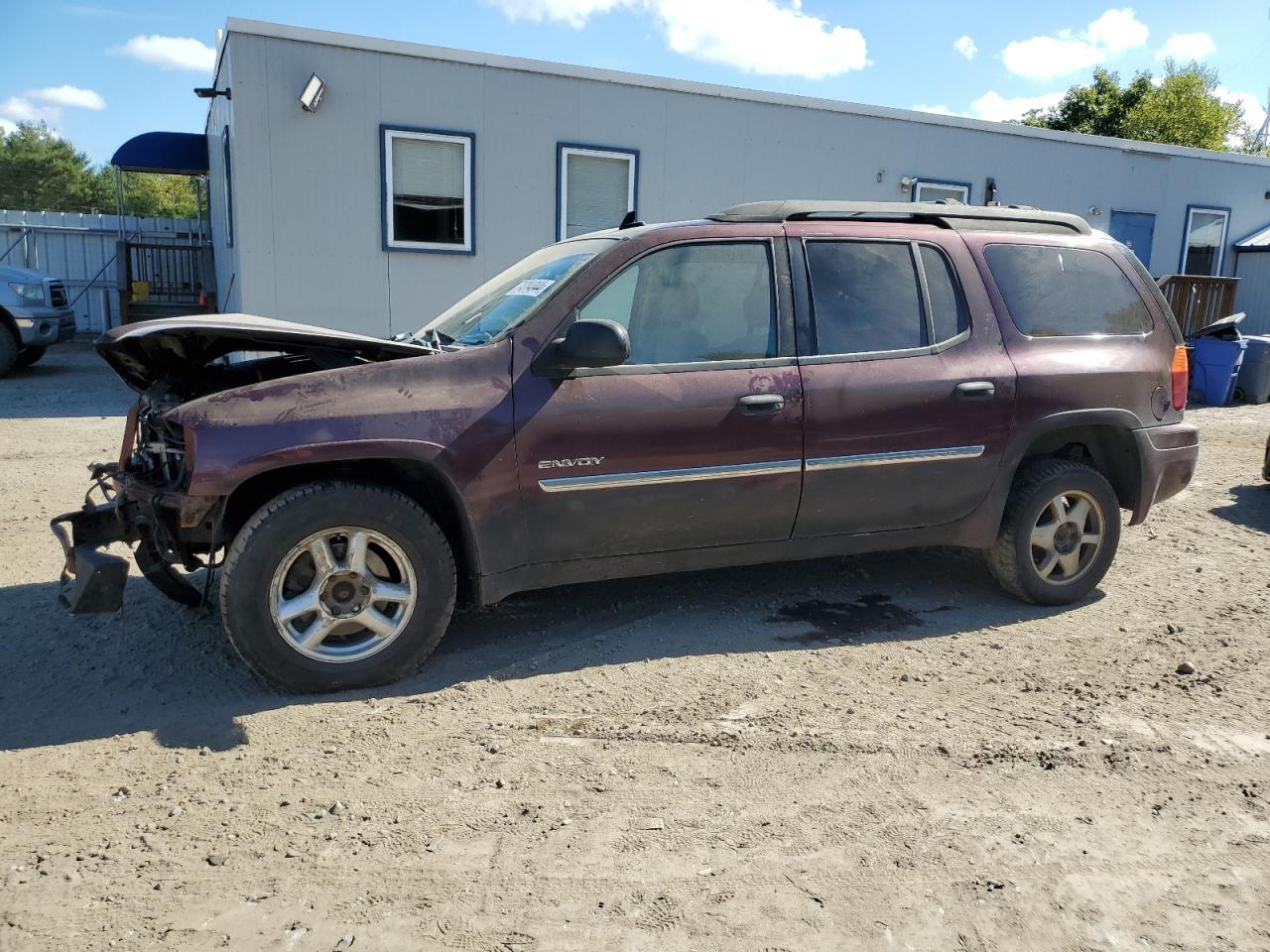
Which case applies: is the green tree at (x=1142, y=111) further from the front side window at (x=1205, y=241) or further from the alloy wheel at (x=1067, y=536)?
the alloy wheel at (x=1067, y=536)

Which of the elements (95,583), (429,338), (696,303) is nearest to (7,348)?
(429,338)

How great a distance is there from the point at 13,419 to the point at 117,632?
22.2ft

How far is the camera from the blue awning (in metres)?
15.5

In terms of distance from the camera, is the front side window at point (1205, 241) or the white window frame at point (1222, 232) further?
the front side window at point (1205, 241)

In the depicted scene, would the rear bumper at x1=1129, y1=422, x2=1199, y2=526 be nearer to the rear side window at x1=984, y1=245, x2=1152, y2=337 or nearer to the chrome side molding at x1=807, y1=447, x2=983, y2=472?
the rear side window at x1=984, y1=245, x2=1152, y2=337

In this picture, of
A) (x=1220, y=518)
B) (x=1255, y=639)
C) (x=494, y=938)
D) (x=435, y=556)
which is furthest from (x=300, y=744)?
(x=1220, y=518)

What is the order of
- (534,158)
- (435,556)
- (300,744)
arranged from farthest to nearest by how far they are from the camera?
(534,158)
(435,556)
(300,744)

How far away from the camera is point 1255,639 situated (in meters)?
4.43

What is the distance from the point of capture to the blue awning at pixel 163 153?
Answer: 50.9 feet

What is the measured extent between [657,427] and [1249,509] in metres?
5.45

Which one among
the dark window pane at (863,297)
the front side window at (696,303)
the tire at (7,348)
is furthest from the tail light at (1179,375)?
the tire at (7,348)

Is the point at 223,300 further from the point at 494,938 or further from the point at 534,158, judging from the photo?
the point at 494,938

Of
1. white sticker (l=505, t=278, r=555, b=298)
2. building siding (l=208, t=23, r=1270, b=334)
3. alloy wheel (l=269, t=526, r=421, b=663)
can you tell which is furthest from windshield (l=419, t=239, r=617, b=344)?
building siding (l=208, t=23, r=1270, b=334)

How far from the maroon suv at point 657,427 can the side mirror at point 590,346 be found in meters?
0.01
